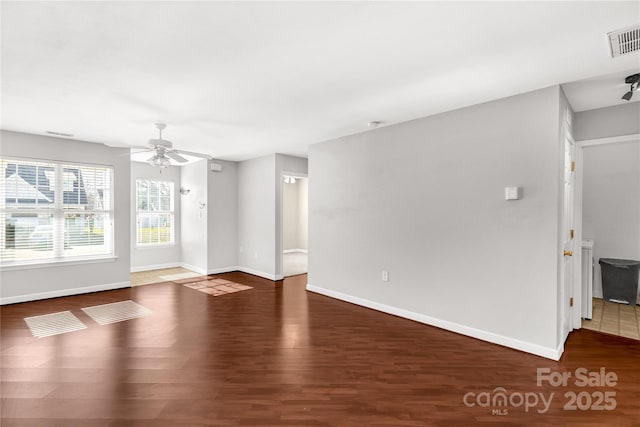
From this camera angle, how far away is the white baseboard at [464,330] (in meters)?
2.84

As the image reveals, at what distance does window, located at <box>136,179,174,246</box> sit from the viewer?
6754 mm

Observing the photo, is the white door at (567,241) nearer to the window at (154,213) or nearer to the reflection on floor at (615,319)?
the reflection on floor at (615,319)

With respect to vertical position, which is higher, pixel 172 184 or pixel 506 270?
pixel 172 184

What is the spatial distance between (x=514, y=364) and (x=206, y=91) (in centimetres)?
379

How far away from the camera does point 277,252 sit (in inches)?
234

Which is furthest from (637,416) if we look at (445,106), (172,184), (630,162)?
(172,184)

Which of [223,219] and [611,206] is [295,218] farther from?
[611,206]

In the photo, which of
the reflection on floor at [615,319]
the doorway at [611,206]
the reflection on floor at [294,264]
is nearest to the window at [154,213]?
the reflection on floor at [294,264]

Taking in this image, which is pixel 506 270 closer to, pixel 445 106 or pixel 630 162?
pixel 445 106

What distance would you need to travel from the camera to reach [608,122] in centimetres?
327

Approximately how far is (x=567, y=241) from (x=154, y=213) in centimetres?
744

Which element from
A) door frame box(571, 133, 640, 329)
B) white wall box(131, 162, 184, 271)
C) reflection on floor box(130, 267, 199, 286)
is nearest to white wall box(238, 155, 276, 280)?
reflection on floor box(130, 267, 199, 286)

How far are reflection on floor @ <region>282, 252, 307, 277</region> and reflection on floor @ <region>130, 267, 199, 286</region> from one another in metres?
1.94

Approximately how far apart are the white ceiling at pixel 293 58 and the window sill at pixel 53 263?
82.6 inches
